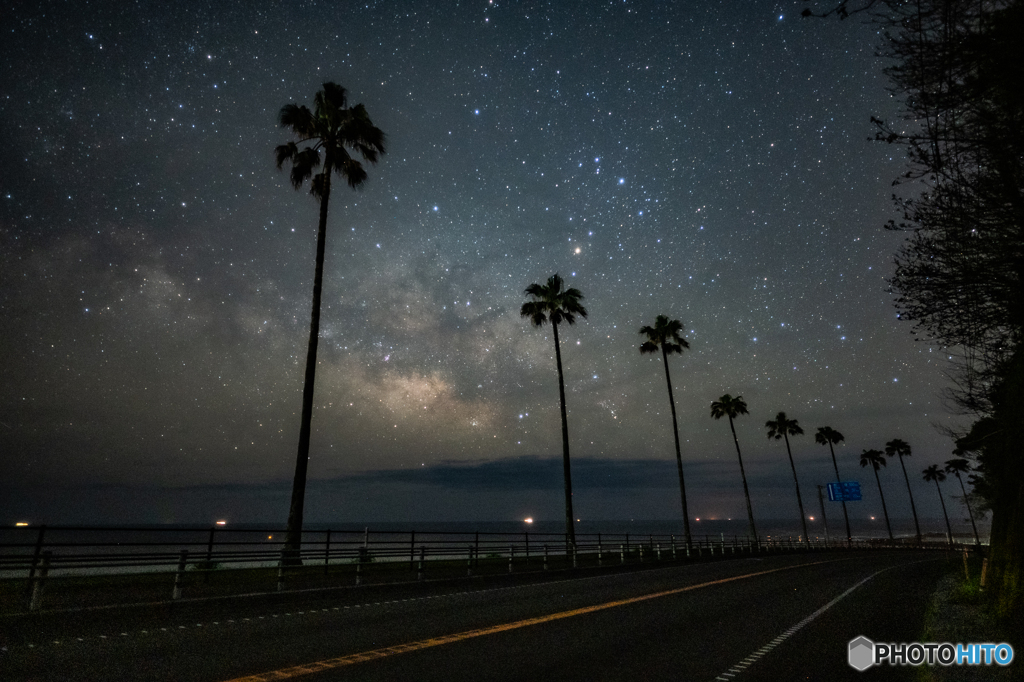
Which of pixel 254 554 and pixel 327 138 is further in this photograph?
pixel 327 138

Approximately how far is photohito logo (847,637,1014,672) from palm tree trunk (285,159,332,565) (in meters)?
13.8

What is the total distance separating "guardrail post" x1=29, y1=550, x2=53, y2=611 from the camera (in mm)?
9781

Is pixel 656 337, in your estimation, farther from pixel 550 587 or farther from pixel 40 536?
pixel 40 536

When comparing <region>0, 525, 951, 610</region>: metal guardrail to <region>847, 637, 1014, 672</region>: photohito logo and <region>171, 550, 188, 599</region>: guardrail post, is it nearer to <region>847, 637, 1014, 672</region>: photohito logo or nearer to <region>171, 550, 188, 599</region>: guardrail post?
<region>171, 550, 188, 599</region>: guardrail post

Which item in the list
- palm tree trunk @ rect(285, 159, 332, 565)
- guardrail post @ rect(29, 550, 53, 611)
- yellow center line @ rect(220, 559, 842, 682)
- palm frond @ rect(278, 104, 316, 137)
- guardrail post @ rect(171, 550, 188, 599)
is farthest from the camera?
palm frond @ rect(278, 104, 316, 137)

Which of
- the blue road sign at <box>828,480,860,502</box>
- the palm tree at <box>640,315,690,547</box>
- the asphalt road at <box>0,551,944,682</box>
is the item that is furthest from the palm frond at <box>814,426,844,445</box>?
the asphalt road at <box>0,551,944,682</box>

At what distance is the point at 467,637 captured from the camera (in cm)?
800

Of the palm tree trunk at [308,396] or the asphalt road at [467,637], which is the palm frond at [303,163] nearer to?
the palm tree trunk at [308,396]

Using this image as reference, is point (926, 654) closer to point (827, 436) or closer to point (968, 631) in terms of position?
point (968, 631)

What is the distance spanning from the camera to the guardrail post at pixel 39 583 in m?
9.78

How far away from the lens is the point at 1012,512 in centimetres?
1048

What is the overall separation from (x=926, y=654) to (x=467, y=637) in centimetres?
614

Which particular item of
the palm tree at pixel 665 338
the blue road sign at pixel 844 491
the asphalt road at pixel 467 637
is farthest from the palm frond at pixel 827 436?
the asphalt road at pixel 467 637

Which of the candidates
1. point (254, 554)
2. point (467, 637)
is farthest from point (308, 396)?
point (467, 637)
